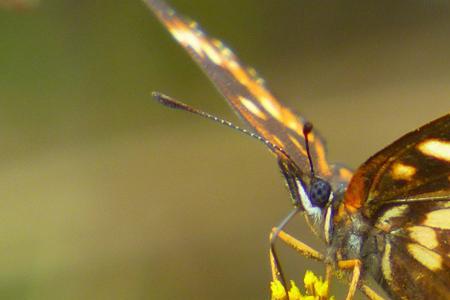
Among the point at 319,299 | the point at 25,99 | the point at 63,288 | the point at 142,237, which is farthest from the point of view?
the point at 25,99

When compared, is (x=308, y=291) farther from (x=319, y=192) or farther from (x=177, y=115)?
(x=177, y=115)

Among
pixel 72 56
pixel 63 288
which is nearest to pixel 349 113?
pixel 72 56

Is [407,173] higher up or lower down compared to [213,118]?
lower down

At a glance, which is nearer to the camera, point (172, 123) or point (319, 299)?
point (319, 299)

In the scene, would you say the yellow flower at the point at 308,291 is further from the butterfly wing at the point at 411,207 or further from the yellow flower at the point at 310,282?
the butterfly wing at the point at 411,207

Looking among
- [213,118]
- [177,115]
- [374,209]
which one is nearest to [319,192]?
[374,209]

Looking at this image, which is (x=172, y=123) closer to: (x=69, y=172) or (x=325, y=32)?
(x=69, y=172)

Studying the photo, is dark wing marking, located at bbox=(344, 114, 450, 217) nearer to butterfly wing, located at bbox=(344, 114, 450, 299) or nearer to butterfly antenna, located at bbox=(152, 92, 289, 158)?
butterfly wing, located at bbox=(344, 114, 450, 299)
